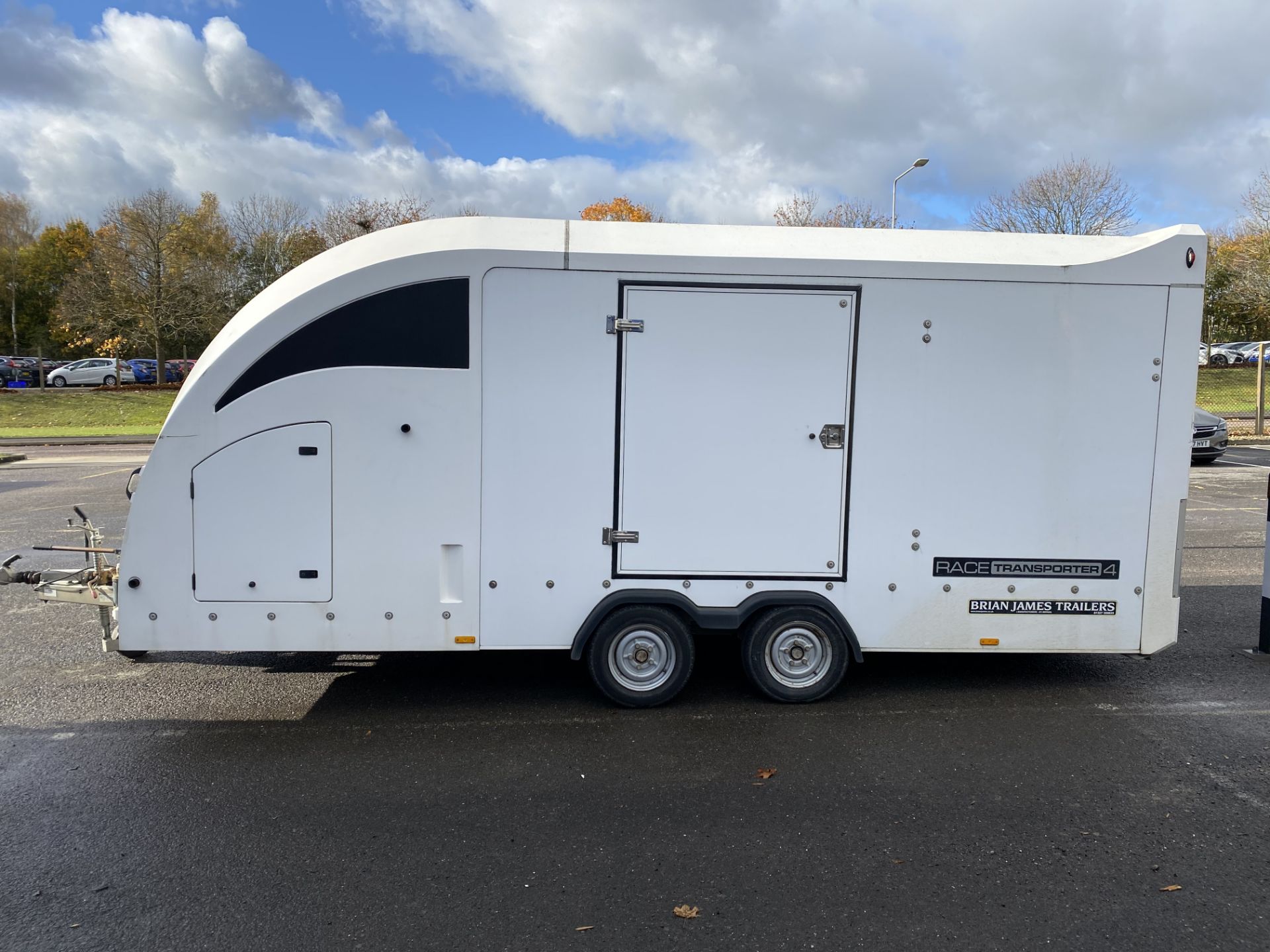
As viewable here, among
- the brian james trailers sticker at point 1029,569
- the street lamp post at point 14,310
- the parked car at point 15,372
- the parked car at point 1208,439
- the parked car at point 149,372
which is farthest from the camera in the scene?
the street lamp post at point 14,310

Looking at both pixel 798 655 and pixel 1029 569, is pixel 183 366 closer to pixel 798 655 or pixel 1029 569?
pixel 798 655

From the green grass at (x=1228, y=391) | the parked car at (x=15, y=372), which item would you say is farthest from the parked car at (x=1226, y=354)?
the parked car at (x=15, y=372)

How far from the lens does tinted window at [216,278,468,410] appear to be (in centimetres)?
459

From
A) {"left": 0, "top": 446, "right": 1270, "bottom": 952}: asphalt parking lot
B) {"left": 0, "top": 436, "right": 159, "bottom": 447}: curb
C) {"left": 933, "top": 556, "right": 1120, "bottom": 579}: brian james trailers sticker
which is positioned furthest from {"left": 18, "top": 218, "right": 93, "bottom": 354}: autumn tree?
{"left": 933, "top": 556, "right": 1120, "bottom": 579}: brian james trailers sticker

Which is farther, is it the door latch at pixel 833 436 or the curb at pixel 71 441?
the curb at pixel 71 441

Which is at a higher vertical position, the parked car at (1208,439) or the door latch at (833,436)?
the door latch at (833,436)

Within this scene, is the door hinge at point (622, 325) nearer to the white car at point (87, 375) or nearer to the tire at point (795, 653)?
the tire at point (795, 653)

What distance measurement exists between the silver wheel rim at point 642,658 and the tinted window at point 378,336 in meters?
1.86

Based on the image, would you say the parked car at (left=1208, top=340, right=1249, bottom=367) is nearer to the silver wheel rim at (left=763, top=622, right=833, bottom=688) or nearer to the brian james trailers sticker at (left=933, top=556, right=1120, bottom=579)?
the brian james trailers sticker at (left=933, top=556, right=1120, bottom=579)

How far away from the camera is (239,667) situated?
584 centimetres

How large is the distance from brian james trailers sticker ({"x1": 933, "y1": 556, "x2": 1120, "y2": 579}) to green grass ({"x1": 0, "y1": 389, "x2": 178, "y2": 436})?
24.7m

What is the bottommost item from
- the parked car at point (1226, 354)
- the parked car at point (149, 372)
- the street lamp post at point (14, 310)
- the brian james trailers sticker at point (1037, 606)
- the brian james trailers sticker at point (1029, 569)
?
the brian james trailers sticker at point (1037, 606)

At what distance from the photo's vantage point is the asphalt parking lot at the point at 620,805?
313cm

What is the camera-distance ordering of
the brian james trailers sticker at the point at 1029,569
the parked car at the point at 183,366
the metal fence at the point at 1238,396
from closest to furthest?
the brian james trailers sticker at the point at 1029,569 < the metal fence at the point at 1238,396 < the parked car at the point at 183,366
